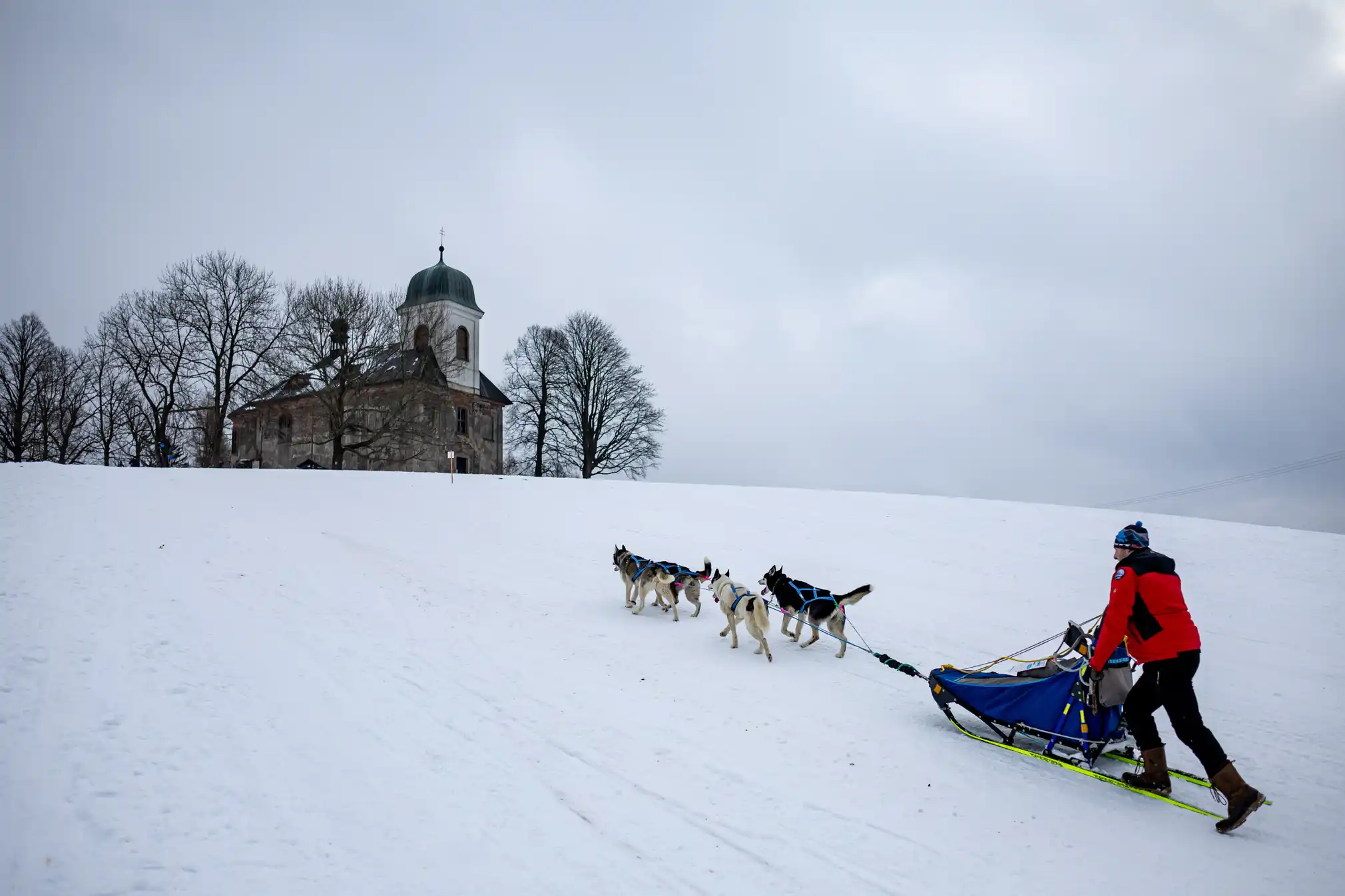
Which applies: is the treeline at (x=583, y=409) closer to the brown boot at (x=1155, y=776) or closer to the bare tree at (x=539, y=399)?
the bare tree at (x=539, y=399)

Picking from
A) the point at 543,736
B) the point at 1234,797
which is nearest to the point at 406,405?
the point at 543,736

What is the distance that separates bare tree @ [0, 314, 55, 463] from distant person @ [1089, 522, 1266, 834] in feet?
160

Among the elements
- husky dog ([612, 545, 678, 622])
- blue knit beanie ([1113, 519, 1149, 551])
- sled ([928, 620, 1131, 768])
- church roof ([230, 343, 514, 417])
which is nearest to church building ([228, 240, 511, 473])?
church roof ([230, 343, 514, 417])

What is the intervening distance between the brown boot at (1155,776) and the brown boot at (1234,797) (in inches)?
16.4

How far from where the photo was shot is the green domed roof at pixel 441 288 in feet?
167

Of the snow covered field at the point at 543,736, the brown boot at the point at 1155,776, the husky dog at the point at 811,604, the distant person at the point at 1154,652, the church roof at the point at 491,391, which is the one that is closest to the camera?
the snow covered field at the point at 543,736

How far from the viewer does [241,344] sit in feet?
111

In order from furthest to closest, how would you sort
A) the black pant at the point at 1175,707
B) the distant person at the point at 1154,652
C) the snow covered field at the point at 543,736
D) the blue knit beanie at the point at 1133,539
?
1. the blue knit beanie at the point at 1133,539
2. the distant person at the point at 1154,652
3. the black pant at the point at 1175,707
4. the snow covered field at the point at 543,736

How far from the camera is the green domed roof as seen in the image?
5094 cm

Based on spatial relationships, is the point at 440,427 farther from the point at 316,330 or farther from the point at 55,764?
the point at 55,764

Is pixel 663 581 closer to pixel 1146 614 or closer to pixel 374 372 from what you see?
pixel 1146 614

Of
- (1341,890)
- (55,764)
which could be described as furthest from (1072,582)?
(55,764)

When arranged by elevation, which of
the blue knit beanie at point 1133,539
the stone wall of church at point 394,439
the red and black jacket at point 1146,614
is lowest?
the red and black jacket at point 1146,614

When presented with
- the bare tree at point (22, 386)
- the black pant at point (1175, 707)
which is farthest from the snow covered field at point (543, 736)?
the bare tree at point (22, 386)
